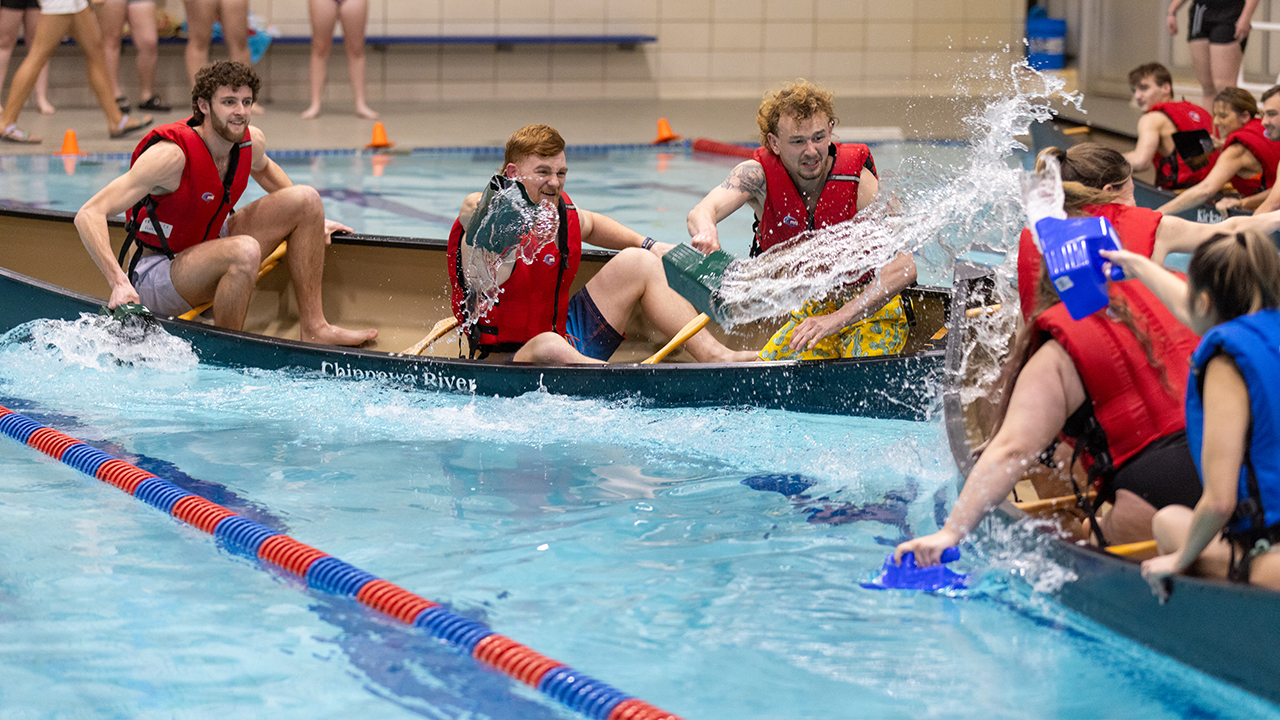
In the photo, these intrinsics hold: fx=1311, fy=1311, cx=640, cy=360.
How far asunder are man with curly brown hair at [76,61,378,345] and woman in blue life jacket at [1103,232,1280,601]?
3851mm

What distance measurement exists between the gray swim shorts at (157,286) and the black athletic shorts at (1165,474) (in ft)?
13.3

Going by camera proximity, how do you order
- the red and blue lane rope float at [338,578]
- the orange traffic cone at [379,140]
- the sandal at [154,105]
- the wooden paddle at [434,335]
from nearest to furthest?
1. the red and blue lane rope float at [338,578]
2. the wooden paddle at [434,335]
3. the orange traffic cone at [379,140]
4. the sandal at [154,105]

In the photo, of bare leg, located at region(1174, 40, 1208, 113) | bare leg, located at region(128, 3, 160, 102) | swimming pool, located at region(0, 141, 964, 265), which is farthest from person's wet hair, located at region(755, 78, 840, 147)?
bare leg, located at region(128, 3, 160, 102)

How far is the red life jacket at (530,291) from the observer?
4859mm

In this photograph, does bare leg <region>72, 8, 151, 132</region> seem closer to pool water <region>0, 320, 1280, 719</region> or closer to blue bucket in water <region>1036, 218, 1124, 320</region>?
pool water <region>0, 320, 1280, 719</region>

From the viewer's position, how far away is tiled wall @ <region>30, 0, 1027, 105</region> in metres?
15.0

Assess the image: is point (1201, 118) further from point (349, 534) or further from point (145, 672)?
point (145, 672)

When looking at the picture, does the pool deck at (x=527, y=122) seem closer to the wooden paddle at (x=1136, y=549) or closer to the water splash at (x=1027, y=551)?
the water splash at (x=1027, y=551)

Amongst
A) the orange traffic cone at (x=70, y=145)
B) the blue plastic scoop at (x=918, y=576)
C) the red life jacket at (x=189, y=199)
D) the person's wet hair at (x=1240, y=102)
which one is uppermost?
the person's wet hair at (x=1240, y=102)

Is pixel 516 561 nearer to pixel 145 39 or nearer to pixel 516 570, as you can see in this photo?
pixel 516 570

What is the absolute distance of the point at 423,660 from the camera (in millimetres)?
3012

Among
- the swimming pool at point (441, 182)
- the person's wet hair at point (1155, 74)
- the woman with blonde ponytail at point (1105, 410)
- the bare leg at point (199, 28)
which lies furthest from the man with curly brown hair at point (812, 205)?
the bare leg at point (199, 28)

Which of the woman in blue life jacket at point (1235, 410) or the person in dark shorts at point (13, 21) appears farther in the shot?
the person in dark shorts at point (13, 21)

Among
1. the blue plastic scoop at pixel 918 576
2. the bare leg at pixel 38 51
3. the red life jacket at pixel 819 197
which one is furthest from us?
the bare leg at pixel 38 51
